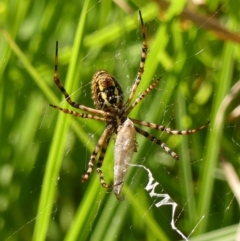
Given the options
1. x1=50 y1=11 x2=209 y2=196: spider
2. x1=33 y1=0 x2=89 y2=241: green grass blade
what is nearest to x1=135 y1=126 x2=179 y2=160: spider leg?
x1=50 y1=11 x2=209 y2=196: spider

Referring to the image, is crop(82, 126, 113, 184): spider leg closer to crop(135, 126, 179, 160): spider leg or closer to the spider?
the spider

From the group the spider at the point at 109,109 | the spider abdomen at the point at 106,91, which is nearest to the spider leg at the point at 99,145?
the spider at the point at 109,109

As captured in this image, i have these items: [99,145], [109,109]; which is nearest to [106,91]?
[109,109]

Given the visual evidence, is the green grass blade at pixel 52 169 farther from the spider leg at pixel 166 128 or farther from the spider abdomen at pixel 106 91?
the spider leg at pixel 166 128

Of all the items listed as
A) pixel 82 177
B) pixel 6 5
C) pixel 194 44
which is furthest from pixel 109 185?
pixel 6 5

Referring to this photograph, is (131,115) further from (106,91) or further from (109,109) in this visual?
(106,91)

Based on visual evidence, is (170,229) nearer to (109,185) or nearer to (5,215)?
(109,185)

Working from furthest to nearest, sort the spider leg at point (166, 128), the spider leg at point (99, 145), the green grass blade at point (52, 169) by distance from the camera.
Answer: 1. the spider leg at point (99, 145)
2. the spider leg at point (166, 128)
3. the green grass blade at point (52, 169)
